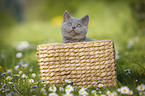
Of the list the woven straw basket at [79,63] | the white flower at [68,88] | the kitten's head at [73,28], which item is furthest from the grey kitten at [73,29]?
the white flower at [68,88]

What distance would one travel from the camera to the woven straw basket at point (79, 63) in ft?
4.11

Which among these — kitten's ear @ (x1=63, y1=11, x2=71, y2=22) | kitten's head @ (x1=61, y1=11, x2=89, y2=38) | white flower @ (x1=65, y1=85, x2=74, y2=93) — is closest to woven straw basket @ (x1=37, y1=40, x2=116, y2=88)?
white flower @ (x1=65, y1=85, x2=74, y2=93)

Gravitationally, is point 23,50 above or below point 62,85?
above

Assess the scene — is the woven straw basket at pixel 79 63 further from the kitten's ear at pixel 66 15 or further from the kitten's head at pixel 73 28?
the kitten's ear at pixel 66 15

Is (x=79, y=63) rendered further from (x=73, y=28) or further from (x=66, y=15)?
(x=66, y=15)

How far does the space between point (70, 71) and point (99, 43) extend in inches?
12.9

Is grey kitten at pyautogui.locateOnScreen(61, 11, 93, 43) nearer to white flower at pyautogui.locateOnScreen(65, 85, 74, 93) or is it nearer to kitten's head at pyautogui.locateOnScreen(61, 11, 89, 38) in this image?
kitten's head at pyautogui.locateOnScreen(61, 11, 89, 38)

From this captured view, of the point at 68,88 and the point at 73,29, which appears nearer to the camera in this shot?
the point at 68,88

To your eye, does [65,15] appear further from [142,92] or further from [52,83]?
[142,92]

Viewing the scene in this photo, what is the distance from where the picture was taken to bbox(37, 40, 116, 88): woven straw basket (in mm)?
1253

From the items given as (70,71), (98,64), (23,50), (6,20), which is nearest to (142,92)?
(98,64)

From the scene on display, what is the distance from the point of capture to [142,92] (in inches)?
42.4

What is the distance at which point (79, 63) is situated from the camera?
4.21 ft

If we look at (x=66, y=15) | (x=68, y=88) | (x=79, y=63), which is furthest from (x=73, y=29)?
(x=68, y=88)
